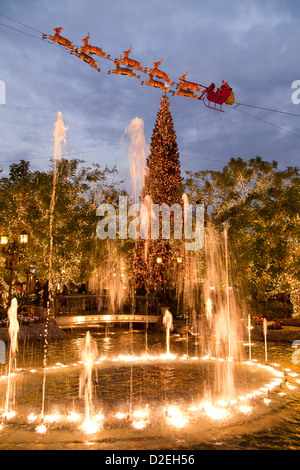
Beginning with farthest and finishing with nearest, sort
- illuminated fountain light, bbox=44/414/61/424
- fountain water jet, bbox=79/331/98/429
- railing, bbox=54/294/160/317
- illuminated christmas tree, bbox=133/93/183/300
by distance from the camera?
illuminated christmas tree, bbox=133/93/183/300 < railing, bbox=54/294/160/317 < fountain water jet, bbox=79/331/98/429 < illuminated fountain light, bbox=44/414/61/424

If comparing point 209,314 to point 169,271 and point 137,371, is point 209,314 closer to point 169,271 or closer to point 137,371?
point 169,271

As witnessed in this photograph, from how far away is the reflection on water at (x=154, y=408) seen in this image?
5906 mm

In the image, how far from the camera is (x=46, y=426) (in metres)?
6.50

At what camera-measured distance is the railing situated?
77.6 ft

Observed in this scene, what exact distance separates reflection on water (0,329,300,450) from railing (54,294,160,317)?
1059cm

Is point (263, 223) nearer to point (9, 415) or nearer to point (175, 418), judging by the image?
point (175, 418)

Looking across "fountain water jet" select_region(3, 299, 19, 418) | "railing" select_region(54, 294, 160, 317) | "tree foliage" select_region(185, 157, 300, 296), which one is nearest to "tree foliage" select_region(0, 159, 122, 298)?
"railing" select_region(54, 294, 160, 317)

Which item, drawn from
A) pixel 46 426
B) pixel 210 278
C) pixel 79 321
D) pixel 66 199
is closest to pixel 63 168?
pixel 66 199

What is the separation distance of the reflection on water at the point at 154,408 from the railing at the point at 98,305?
1059cm

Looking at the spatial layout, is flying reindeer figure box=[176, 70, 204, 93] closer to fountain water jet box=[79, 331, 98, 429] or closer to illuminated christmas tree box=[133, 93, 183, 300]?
fountain water jet box=[79, 331, 98, 429]

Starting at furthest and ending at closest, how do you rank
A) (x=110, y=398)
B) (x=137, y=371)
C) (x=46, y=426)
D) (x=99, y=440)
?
(x=137, y=371) → (x=110, y=398) → (x=46, y=426) → (x=99, y=440)

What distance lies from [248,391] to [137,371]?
3.50 m

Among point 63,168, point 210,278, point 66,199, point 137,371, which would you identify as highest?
point 63,168

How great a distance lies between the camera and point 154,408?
24.6ft
